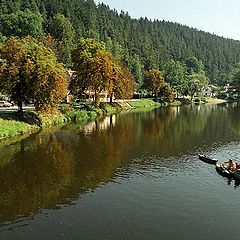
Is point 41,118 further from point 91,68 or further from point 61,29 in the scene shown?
point 61,29

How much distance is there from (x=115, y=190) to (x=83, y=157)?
13.4 meters

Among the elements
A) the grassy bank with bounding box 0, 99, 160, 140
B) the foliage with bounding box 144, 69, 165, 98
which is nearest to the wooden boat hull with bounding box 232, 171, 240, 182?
the grassy bank with bounding box 0, 99, 160, 140

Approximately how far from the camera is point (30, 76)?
6325 centimetres

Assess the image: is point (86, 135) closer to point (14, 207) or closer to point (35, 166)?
point (35, 166)

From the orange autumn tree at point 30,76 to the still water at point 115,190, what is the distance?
949 centimetres

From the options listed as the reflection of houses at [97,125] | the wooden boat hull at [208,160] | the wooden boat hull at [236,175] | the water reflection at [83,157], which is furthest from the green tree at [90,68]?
the wooden boat hull at [236,175]

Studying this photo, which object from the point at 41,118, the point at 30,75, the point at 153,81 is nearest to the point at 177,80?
the point at 153,81

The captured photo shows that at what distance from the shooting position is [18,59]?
2500 inches

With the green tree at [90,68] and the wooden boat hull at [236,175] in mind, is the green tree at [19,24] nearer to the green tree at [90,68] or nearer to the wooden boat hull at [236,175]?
the green tree at [90,68]

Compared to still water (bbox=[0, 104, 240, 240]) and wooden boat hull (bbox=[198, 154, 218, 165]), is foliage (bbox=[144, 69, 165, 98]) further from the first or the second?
wooden boat hull (bbox=[198, 154, 218, 165])

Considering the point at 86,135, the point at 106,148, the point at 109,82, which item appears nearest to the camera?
the point at 106,148

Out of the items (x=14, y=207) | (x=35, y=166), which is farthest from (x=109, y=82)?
(x=14, y=207)

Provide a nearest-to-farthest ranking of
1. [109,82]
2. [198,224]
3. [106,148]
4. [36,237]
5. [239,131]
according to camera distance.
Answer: [36,237], [198,224], [106,148], [239,131], [109,82]

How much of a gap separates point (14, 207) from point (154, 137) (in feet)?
120
